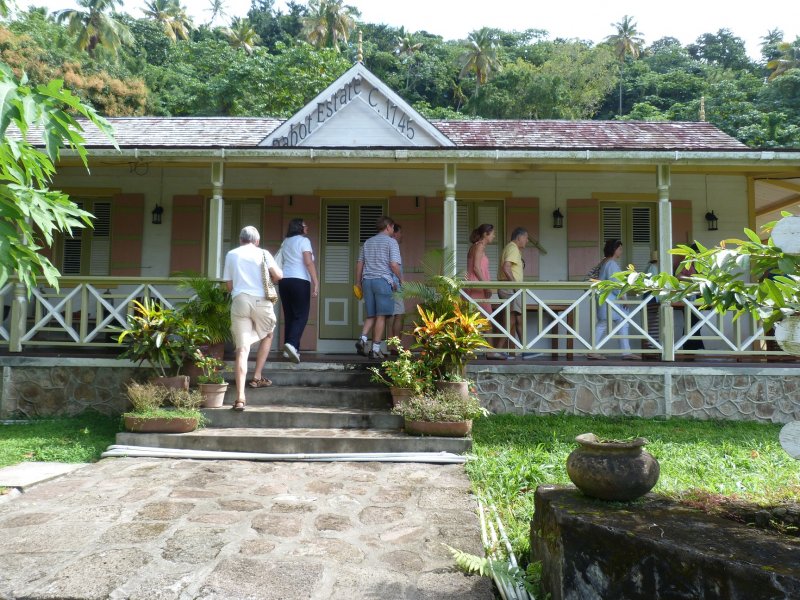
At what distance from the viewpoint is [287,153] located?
7527 mm

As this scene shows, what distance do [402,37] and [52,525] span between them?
5008 centimetres

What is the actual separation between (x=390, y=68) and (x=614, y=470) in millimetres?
44669

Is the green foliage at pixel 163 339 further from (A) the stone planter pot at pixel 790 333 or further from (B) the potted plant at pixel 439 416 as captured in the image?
(A) the stone planter pot at pixel 790 333

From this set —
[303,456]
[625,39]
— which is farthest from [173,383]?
[625,39]

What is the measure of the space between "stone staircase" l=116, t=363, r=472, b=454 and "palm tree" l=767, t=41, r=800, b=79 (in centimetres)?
4264

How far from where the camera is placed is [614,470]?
9.46ft

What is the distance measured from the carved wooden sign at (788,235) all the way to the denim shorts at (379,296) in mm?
5073

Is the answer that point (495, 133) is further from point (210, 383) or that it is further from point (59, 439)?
point (59, 439)

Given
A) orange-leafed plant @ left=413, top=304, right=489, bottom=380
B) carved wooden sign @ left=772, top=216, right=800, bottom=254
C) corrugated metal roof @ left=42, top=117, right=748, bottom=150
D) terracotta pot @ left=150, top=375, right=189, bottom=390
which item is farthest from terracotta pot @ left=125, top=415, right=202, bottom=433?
corrugated metal roof @ left=42, top=117, right=748, bottom=150

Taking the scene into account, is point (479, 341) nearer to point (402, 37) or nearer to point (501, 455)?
point (501, 455)

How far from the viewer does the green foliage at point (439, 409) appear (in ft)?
18.4

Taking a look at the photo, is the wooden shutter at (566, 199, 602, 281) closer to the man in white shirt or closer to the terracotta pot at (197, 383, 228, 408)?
the man in white shirt

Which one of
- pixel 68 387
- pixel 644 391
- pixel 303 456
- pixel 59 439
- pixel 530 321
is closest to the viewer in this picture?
pixel 303 456

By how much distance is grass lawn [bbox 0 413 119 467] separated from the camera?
5352mm
